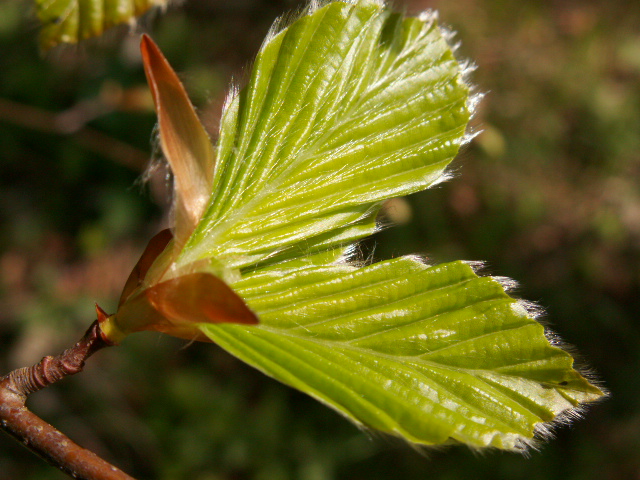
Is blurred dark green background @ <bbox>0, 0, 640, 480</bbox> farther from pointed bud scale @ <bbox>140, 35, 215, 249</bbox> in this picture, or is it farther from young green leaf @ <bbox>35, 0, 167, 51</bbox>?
pointed bud scale @ <bbox>140, 35, 215, 249</bbox>

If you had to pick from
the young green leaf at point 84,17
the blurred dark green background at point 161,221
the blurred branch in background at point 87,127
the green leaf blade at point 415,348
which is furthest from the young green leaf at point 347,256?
the blurred branch in background at point 87,127

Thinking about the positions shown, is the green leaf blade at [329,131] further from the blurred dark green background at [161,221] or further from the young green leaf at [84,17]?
the blurred dark green background at [161,221]

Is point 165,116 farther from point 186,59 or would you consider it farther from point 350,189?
point 186,59

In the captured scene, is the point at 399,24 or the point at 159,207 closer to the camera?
the point at 399,24

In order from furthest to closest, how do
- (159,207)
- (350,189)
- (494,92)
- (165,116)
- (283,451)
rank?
1. (494,92)
2. (159,207)
3. (283,451)
4. (350,189)
5. (165,116)

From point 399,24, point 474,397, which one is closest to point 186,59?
point 399,24

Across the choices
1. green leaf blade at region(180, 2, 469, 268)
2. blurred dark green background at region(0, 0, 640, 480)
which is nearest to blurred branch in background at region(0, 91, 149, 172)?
blurred dark green background at region(0, 0, 640, 480)
